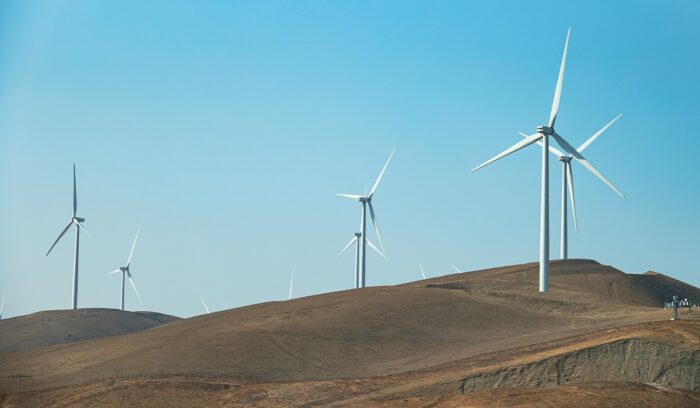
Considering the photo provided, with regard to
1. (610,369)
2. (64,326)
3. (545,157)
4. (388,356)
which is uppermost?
(545,157)

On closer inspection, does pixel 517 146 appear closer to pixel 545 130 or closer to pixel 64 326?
pixel 545 130

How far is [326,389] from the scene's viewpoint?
56.7 m

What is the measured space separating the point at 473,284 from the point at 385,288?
1033 cm

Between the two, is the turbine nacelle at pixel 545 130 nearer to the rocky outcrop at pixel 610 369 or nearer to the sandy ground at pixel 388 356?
the sandy ground at pixel 388 356

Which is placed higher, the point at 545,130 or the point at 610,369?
the point at 545,130

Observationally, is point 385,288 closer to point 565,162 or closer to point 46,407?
point 565,162

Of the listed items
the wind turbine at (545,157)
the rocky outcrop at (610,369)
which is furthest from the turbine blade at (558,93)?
the rocky outcrop at (610,369)

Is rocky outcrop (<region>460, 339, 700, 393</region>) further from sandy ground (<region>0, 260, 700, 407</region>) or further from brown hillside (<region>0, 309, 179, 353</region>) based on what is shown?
brown hillside (<region>0, 309, 179, 353</region>)

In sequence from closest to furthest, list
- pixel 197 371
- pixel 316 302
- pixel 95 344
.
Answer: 1. pixel 197 371
2. pixel 95 344
3. pixel 316 302

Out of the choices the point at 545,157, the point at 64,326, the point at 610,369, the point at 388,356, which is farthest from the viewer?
the point at 64,326

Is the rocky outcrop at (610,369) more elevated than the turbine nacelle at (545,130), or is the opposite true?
the turbine nacelle at (545,130)

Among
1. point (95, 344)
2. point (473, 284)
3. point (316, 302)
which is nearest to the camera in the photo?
point (95, 344)

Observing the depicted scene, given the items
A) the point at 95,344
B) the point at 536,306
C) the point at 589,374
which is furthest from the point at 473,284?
the point at 589,374

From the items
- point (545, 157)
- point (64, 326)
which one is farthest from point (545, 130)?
point (64, 326)
